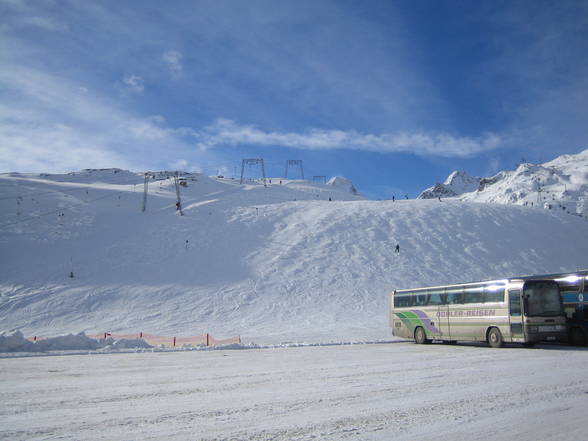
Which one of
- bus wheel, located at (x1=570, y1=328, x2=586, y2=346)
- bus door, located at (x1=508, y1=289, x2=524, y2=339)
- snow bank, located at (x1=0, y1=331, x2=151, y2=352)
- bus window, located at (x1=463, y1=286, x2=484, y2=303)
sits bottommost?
snow bank, located at (x1=0, y1=331, x2=151, y2=352)

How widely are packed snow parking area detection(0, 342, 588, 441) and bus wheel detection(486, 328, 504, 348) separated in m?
6.01

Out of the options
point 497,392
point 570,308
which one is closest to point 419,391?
point 497,392

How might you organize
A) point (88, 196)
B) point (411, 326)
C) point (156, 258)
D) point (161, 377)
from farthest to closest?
1. point (88, 196)
2. point (156, 258)
3. point (411, 326)
4. point (161, 377)

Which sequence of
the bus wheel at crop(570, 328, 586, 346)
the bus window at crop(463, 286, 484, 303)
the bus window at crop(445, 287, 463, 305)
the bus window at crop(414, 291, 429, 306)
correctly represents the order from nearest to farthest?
the bus wheel at crop(570, 328, 586, 346)
the bus window at crop(463, 286, 484, 303)
the bus window at crop(445, 287, 463, 305)
the bus window at crop(414, 291, 429, 306)

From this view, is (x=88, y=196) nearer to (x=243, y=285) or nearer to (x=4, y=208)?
(x=4, y=208)

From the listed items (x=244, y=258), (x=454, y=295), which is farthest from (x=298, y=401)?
(x=244, y=258)

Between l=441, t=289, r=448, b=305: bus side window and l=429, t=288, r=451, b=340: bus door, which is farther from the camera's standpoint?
l=441, t=289, r=448, b=305: bus side window

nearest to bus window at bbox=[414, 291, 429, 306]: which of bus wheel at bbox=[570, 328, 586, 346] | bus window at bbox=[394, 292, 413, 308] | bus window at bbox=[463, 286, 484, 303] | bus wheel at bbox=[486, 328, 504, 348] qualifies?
bus window at bbox=[394, 292, 413, 308]

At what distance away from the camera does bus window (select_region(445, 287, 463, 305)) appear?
72.0 feet

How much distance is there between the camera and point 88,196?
64438 millimetres

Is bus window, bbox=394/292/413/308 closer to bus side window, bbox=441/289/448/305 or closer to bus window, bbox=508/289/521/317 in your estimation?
bus side window, bbox=441/289/448/305

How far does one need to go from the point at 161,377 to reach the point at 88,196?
A: 2377 inches

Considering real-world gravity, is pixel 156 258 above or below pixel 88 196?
below

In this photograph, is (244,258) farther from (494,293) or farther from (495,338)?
(495,338)
